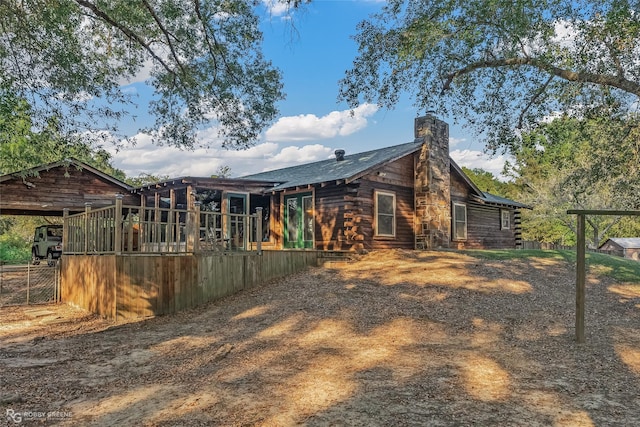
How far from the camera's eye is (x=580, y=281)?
6.95 metres

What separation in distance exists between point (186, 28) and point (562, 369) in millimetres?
11078

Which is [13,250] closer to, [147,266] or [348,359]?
[147,266]

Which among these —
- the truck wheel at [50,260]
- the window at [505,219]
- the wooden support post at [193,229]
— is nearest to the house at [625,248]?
the window at [505,219]

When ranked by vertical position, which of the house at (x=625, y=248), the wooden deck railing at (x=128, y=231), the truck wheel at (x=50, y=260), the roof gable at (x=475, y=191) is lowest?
the house at (x=625, y=248)

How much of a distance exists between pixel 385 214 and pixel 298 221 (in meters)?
3.39

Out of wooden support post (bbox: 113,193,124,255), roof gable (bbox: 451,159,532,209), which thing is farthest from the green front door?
wooden support post (bbox: 113,193,124,255)

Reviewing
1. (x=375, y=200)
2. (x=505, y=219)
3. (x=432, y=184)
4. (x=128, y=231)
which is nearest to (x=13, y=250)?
(x=128, y=231)

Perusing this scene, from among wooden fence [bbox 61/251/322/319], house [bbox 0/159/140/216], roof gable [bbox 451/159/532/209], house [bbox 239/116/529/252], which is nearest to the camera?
wooden fence [bbox 61/251/322/319]

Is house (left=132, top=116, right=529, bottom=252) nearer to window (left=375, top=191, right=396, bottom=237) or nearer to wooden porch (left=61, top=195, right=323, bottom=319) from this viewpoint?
window (left=375, top=191, right=396, bottom=237)

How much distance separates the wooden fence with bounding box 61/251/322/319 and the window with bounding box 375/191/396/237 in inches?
197

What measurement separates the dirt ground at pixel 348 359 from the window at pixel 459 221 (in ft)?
28.1

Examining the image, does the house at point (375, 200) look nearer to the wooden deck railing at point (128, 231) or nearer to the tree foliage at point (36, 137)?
the wooden deck railing at point (128, 231)

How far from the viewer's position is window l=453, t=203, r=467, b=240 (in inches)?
779

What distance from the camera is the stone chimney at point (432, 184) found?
667 inches
